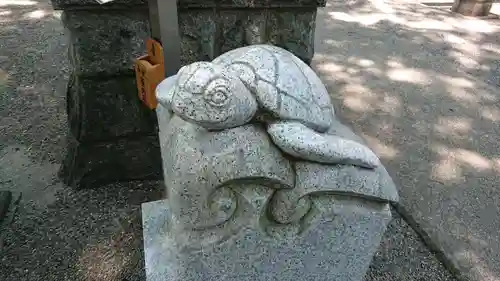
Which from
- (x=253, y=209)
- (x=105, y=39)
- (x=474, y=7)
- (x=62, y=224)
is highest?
(x=105, y=39)

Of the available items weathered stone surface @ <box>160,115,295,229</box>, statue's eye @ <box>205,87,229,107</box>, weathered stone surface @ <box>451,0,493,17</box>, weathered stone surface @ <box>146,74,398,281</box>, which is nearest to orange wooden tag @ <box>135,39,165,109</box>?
weathered stone surface @ <box>146,74,398,281</box>

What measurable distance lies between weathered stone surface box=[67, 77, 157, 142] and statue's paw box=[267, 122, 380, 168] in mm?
1201

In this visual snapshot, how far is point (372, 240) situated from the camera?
4.33 ft

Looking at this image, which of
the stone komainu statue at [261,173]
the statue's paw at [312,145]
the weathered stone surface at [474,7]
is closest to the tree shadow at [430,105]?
the weathered stone surface at [474,7]

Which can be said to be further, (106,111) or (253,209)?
(106,111)

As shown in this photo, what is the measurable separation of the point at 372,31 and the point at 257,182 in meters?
4.04

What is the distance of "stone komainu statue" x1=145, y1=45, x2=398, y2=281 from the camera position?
1065mm

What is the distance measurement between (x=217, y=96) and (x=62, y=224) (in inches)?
53.1

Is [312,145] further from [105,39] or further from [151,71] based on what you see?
[105,39]

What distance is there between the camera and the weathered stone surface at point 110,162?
7.10 ft

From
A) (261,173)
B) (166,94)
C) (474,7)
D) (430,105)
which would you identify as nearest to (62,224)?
(166,94)

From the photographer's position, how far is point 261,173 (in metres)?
1.09

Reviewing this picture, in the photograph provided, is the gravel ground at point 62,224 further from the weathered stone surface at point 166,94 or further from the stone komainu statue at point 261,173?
the weathered stone surface at point 166,94

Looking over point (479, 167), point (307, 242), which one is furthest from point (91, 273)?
point (479, 167)
